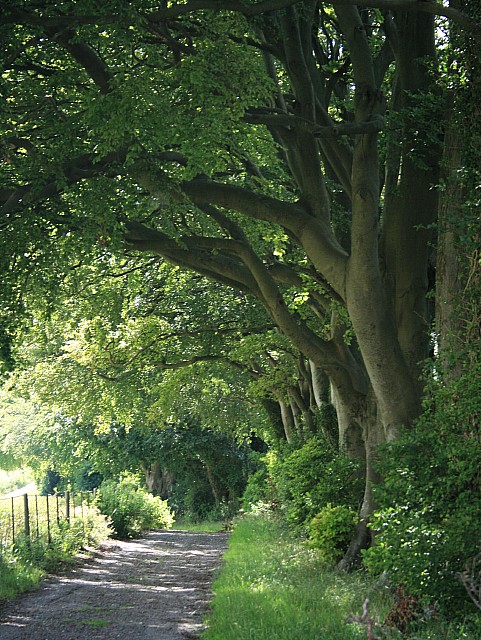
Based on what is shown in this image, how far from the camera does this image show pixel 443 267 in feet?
33.2

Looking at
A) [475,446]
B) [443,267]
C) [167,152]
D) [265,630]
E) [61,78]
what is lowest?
[265,630]

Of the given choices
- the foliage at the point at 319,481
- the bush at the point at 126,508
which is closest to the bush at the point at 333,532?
the foliage at the point at 319,481

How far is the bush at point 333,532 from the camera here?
14336mm

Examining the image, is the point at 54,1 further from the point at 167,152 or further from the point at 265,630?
the point at 265,630

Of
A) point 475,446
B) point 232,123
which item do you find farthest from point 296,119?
point 475,446

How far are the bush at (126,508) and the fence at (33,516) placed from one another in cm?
390

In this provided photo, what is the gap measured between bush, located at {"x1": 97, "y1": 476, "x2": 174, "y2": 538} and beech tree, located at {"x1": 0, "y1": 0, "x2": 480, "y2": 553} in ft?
57.1

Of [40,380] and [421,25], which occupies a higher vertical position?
[421,25]

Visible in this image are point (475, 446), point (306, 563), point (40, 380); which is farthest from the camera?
point (40, 380)

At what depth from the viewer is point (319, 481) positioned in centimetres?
1856

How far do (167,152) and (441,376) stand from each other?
458 cm

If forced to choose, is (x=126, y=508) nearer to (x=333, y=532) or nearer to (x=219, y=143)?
(x=333, y=532)

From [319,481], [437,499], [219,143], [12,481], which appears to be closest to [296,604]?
[437,499]

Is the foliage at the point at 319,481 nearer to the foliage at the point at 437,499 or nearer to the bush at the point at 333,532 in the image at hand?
the bush at the point at 333,532
